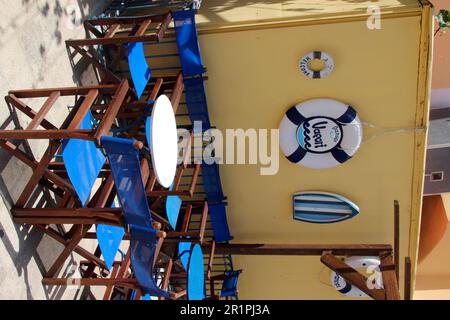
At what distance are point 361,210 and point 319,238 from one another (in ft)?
1.92

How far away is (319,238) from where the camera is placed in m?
5.13

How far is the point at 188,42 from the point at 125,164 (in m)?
1.70

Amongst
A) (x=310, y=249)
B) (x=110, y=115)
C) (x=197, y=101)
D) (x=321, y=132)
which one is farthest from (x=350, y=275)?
(x=110, y=115)

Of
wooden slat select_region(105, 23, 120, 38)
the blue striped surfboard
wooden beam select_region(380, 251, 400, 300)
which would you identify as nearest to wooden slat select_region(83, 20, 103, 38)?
wooden slat select_region(105, 23, 120, 38)

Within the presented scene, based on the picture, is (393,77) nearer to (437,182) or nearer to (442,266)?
(437,182)

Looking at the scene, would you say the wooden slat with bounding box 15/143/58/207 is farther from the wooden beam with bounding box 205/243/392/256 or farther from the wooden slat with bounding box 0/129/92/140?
the wooden beam with bounding box 205/243/392/256

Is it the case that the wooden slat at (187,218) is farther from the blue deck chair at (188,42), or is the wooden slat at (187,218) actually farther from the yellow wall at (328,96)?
the blue deck chair at (188,42)

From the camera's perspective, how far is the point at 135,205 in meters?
3.00

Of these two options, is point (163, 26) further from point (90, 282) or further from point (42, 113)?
point (90, 282)

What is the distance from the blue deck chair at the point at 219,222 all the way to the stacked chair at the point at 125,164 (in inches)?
0.5

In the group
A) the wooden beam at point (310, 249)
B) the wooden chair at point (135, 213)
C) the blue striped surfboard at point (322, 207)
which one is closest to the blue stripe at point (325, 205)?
the blue striped surfboard at point (322, 207)
